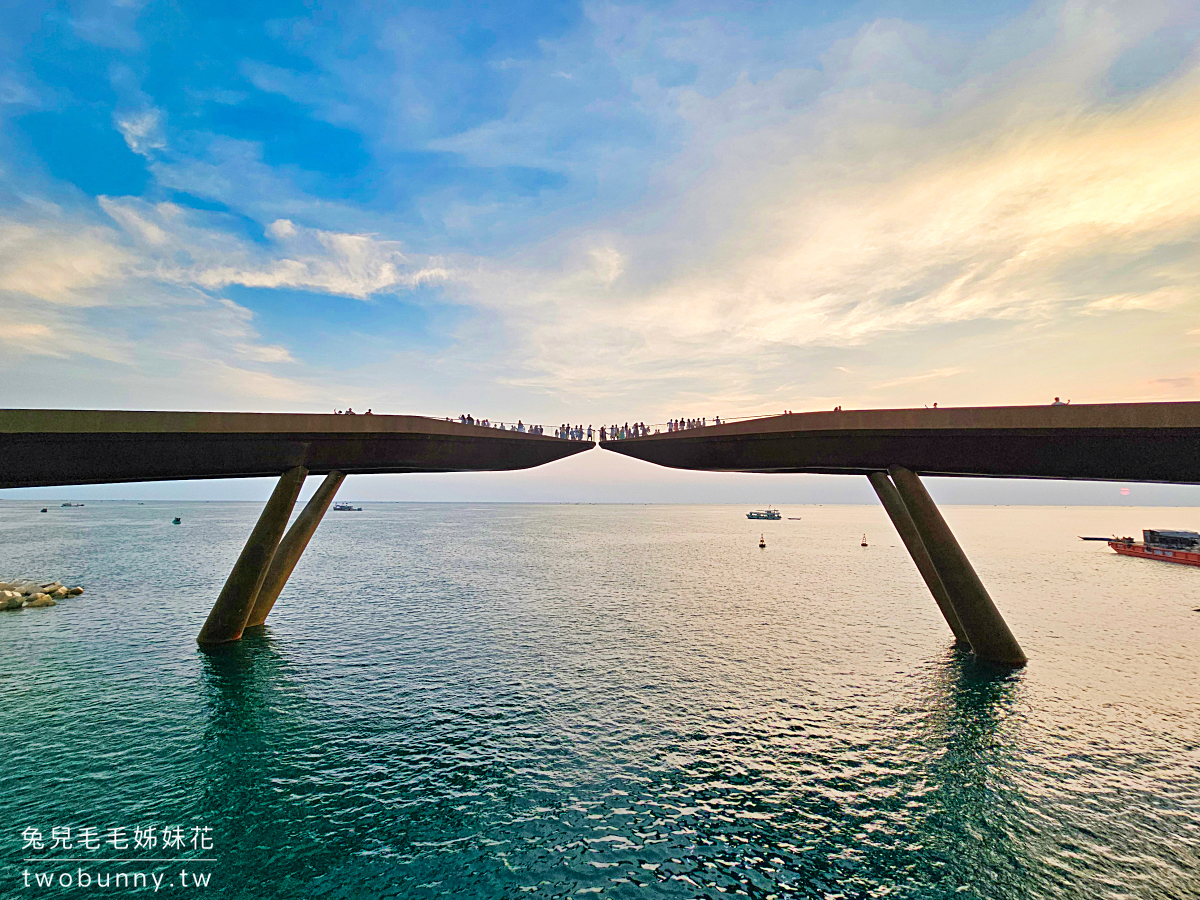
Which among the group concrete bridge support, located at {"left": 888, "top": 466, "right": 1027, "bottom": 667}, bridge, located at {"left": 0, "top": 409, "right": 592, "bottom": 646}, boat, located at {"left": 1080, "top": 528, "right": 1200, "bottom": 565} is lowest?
boat, located at {"left": 1080, "top": 528, "right": 1200, "bottom": 565}

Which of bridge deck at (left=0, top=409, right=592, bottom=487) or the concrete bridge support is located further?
the concrete bridge support

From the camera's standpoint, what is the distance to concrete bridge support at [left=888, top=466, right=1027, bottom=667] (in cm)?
2684

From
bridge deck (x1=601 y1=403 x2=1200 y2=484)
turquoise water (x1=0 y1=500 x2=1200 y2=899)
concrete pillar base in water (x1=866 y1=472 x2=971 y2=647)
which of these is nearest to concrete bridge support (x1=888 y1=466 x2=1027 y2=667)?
bridge deck (x1=601 y1=403 x2=1200 y2=484)

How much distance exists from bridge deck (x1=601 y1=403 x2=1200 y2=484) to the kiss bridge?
0.16 ft

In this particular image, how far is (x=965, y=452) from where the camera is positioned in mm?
24438

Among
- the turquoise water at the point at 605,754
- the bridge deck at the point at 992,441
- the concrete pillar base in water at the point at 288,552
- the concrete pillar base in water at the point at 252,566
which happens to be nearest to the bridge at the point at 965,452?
the bridge deck at the point at 992,441

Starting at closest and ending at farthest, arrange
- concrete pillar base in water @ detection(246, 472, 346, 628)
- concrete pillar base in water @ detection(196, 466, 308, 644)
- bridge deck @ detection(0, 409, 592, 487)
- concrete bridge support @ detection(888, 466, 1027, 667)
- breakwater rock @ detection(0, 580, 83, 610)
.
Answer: bridge deck @ detection(0, 409, 592, 487), concrete bridge support @ detection(888, 466, 1027, 667), concrete pillar base in water @ detection(196, 466, 308, 644), concrete pillar base in water @ detection(246, 472, 346, 628), breakwater rock @ detection(0, 580, 83, 610)

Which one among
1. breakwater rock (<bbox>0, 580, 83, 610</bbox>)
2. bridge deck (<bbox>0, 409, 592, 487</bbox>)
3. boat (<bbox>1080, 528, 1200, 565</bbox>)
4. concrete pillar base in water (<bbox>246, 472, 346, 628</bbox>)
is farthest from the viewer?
boat (<bbox>1080, 528, 1200, 565</bbox>)

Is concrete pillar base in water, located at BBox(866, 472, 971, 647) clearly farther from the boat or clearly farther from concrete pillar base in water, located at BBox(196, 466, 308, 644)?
the boat

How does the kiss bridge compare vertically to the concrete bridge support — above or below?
above

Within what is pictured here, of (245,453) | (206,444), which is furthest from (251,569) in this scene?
(206,444)

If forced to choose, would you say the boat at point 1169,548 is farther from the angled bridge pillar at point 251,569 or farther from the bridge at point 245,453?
the angled bridge pillar at point 251,569

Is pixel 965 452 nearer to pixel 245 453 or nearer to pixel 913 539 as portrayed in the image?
pixel 913 539

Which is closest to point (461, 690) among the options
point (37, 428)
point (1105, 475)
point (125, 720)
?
point (125, 720)
